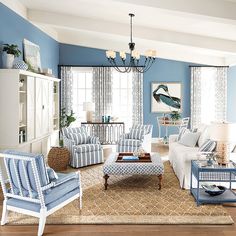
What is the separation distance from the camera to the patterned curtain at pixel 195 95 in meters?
10.2

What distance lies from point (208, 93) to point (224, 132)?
19.8 feet

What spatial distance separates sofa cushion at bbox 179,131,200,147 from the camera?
679 centimetres

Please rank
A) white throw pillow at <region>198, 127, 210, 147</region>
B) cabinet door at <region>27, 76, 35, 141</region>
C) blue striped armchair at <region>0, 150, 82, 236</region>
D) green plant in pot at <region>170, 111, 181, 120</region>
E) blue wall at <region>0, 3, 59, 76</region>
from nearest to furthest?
blue striped armchair at <region>0, 150, 82, 236</region> < blue wall at <region>0, 3, 59, 76</region> < cabinet door at <region>27, 76, 35, 141</region> < white throw pillow at <region>198, 127, 210, 147</region> < green plant in pot at <region>170, 111, 181, 120</region>

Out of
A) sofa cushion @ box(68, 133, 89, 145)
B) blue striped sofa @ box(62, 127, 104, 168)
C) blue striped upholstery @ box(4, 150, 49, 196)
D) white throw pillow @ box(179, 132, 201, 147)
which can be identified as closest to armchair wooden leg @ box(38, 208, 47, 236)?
blue striped upholstery @ box(4, 150, 49, 196)

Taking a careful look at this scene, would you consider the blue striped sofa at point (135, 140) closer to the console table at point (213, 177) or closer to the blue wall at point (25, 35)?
the console table at point (213, 177)

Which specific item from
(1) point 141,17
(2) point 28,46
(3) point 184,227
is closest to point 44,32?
(2) point 28,46

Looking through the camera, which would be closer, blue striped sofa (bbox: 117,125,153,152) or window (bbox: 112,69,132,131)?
blue striped sofa (bbox: 117,125,153,152)

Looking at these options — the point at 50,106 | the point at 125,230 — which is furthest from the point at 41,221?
the point at 50,106

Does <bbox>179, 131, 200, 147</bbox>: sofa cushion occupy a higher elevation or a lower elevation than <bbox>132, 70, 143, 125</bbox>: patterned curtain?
lower

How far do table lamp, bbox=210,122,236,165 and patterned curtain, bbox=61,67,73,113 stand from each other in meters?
6.33

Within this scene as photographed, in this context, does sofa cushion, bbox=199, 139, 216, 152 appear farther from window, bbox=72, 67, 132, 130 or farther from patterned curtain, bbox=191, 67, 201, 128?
window, bbox=72, 67, 132, 130

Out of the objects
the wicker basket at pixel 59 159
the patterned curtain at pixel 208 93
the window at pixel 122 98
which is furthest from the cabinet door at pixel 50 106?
the patterned curtain at pixel 208 93

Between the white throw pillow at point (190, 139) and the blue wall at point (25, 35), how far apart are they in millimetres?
4138

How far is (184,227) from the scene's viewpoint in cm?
386
